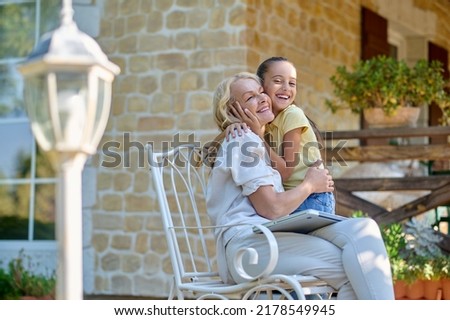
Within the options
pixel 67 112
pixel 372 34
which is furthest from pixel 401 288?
pixel 372 34

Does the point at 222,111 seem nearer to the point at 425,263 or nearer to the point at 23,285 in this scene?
the point at 425,263

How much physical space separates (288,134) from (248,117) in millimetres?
167

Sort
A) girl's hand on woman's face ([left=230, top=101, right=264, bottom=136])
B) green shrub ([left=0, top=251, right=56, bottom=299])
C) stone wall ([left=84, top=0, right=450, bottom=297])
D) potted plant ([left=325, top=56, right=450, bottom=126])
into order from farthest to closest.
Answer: potted plant ([left=325, top=56, right=450, bottom=126]) → stone wall ([left=84, top=0, right=450, bottom=297]) → green shrub ([left=0, top=251, right=56, bottom=299]) → girl's hand on woman's face ([left=230, top=101, right=264, bottom=136])

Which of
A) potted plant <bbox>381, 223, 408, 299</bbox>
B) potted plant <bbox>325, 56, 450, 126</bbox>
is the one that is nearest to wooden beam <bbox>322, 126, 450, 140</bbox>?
potted plant <bbox>325, 56, 450, 126</bbox>

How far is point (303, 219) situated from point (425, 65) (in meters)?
Answer: 3.76

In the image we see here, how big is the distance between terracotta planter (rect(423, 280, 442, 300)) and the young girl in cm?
156

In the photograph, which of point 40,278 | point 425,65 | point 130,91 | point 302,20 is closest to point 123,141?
point 130,91

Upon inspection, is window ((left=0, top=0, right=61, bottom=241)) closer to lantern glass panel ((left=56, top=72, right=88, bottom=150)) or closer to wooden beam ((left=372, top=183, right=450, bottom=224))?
wooden beam ((left=372, top=183, right=450, bottom=224))

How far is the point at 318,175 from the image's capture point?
3.09 m

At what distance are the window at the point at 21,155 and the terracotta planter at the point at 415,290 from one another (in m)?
2.74

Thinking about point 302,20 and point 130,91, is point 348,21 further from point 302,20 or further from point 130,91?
point 130,91

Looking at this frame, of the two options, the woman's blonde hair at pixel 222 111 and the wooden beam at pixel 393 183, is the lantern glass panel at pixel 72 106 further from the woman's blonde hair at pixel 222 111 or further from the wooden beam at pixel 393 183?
the wooden beam at pixel 393 183

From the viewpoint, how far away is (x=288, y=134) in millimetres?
3234

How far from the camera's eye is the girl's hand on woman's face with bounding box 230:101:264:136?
10.4 ft
